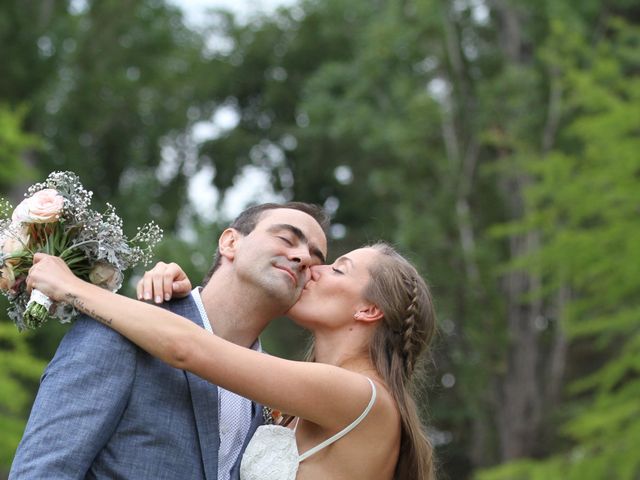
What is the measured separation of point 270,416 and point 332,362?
0.32 metres

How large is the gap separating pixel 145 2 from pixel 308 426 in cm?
2324

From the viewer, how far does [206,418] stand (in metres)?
3.82

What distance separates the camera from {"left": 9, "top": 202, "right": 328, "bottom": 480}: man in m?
3.53

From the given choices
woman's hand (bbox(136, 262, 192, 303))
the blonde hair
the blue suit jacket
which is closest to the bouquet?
woman's hand (bbox(136, 262, 192, 303))

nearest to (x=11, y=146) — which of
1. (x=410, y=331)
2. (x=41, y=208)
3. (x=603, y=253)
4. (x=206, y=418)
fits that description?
(x=603, y=253)

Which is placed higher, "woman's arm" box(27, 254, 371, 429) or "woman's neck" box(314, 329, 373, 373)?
"woman's arm" box(27, 254, 371, 429)

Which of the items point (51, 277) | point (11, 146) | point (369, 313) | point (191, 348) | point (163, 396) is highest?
point (51, 277)

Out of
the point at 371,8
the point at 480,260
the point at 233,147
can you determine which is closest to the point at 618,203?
the point at 480,260

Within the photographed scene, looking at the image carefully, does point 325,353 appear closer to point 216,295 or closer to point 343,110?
point 216,295

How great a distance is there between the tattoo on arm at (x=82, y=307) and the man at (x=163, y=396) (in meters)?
0.04

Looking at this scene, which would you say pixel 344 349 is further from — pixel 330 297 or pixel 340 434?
pixel 340 434

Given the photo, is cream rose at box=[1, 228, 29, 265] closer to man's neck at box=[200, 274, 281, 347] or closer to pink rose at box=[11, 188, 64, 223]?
pink rose at box=[11, 188, 64, 223]

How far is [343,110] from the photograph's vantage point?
22312 mm

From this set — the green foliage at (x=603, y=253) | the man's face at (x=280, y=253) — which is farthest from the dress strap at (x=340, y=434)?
the green foliage at (x=603, y=253)
